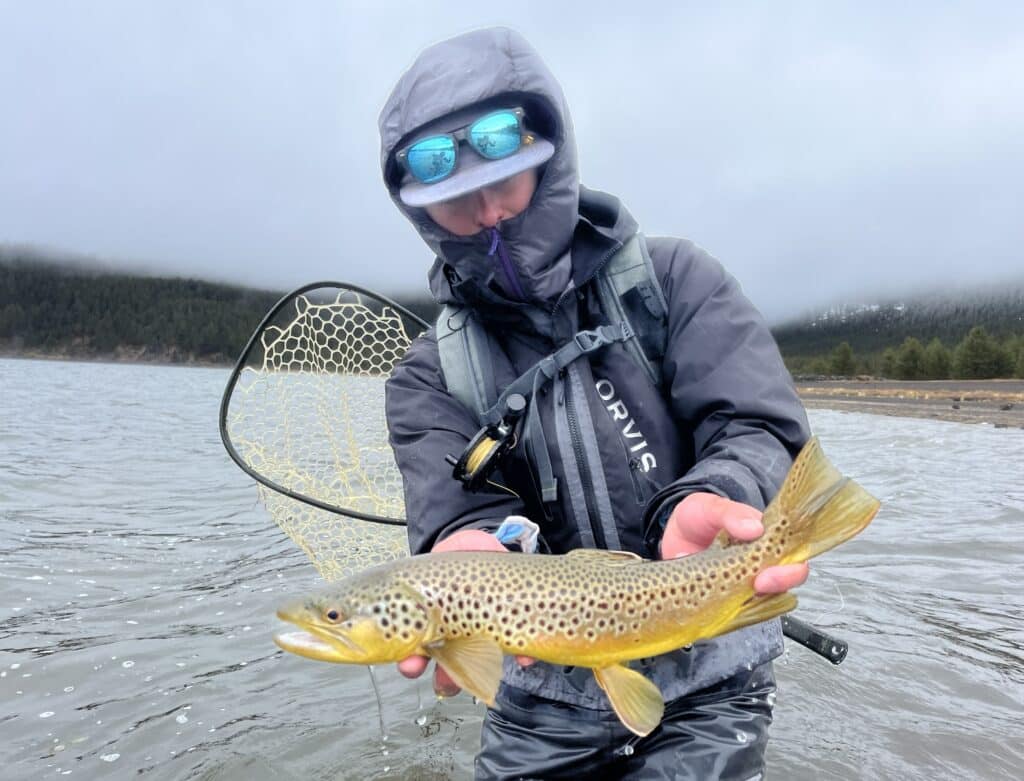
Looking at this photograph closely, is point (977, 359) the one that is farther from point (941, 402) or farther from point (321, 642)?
point (321, 642)

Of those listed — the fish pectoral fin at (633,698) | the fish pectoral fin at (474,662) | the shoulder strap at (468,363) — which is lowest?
the fish pectoral fin at (633,698)

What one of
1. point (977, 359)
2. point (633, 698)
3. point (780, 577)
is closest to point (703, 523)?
point (780, 577)

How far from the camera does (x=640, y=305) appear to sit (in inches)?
131

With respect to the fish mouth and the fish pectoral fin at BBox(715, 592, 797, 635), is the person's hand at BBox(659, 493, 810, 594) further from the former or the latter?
the fish mouth

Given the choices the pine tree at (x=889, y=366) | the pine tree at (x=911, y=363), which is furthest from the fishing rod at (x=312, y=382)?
the pine tree at (x=889, y=366)

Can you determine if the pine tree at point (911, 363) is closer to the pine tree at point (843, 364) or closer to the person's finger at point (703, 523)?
the pine tree at point (843, 364)

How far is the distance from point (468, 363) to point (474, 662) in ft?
4.81

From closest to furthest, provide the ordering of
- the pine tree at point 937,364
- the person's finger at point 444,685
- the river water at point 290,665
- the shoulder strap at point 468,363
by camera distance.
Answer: the person's finger at point 444,685
the shoulder strap at point 468,363
the river water at point 290,665
the pine tree at point 937,364

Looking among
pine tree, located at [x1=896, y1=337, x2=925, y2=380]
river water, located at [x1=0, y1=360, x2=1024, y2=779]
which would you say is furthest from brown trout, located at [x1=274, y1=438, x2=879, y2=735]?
pine tree, located at [x1=896, y1=337, x2=925, y2=380]

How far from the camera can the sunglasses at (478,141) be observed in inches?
126

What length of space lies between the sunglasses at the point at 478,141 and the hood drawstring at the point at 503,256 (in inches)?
13.1

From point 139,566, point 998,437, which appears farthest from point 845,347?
point 139,566

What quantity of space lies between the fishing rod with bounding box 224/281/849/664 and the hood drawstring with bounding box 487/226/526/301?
257 centimetres

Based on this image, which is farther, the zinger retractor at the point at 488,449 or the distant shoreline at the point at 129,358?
the distant shoreline at the point at 129,358
